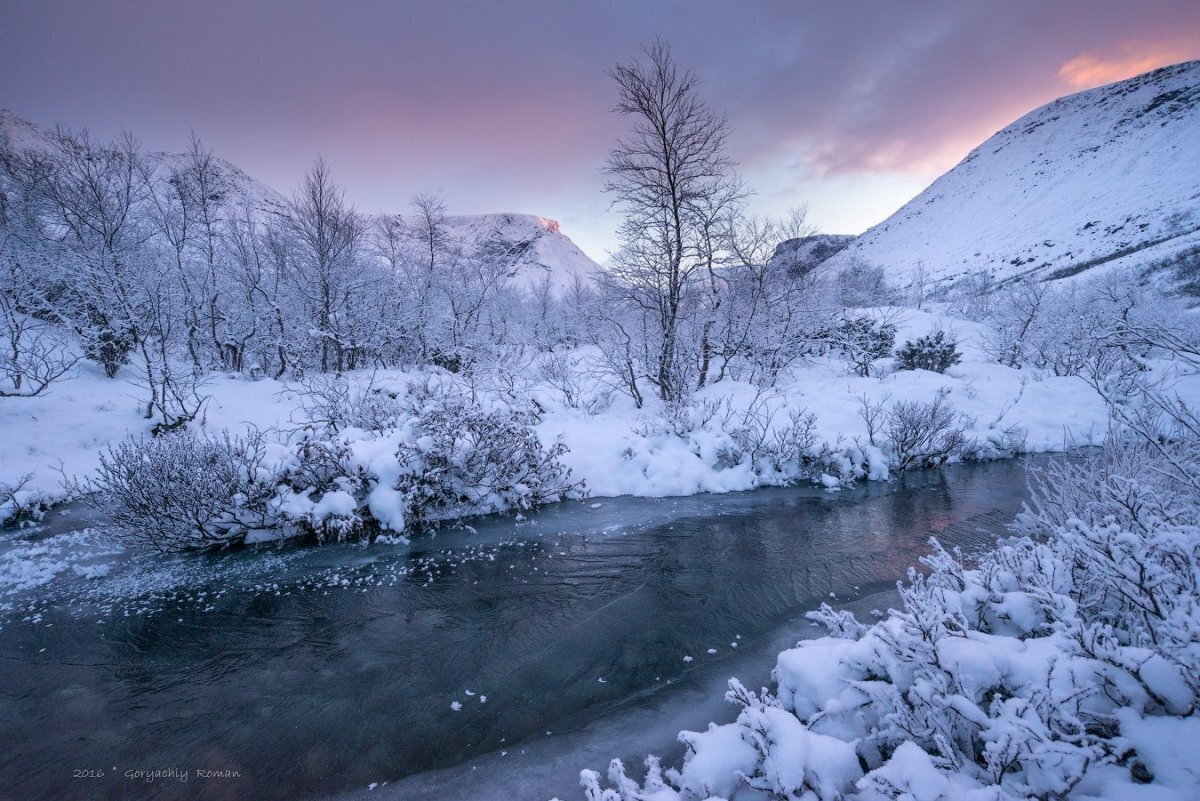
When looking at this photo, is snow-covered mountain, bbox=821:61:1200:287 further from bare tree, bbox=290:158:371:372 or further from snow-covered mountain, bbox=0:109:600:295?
snow-covered mountain, bbox=0:109:600:295

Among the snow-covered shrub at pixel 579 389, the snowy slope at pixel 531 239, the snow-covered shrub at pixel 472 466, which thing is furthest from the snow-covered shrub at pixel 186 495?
the snowy slope at pixel 531 239

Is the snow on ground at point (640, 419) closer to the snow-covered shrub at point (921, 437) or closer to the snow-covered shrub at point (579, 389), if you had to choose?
the snow-covered shrub at point (579, 389)

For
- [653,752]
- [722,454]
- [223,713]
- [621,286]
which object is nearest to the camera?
[653,752]

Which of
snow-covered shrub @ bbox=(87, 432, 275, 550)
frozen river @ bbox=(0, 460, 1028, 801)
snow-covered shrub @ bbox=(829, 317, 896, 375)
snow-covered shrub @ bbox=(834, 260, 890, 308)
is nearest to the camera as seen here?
frozen river @ bbox=(0, 460, 1028, 801)

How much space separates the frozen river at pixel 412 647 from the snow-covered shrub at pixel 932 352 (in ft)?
34.5

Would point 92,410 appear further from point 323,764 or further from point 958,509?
point 958,509

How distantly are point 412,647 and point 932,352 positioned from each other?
18.4 m

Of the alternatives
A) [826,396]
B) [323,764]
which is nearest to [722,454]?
[826,396]

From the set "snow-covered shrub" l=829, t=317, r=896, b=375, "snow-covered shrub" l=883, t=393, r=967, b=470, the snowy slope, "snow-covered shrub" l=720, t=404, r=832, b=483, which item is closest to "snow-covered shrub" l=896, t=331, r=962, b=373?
"snow-covered shrub" l=829, t=317, r=896, b=375

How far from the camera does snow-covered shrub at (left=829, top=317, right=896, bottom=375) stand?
16844 mm

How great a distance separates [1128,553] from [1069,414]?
1308 centimetres

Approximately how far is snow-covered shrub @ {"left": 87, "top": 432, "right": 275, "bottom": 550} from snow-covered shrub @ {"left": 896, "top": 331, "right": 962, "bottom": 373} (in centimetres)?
1908

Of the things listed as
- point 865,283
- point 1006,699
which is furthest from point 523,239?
point 1006,699

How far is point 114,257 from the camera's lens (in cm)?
1216
